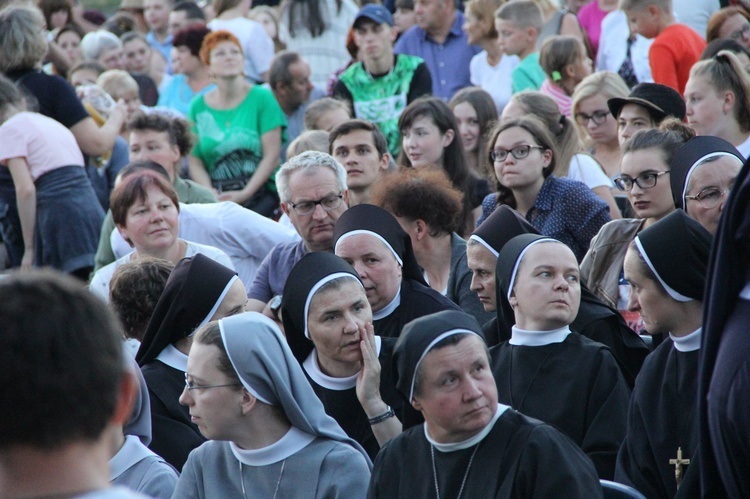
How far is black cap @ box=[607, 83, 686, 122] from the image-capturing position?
6.46 m

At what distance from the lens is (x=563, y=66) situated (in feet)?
27.0

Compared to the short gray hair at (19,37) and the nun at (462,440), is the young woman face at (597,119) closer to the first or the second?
the nun at (462,440)

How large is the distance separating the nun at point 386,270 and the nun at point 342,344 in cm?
42

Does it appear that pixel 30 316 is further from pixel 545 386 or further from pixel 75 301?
pixel 545 386

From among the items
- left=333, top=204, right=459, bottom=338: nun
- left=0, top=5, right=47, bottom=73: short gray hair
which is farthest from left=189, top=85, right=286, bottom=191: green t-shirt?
left=333, top=204, right=459, bottom=338: nun

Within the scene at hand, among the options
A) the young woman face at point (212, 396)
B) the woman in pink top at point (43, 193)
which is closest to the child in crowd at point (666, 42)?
the woman in pink top at point (43, 193)

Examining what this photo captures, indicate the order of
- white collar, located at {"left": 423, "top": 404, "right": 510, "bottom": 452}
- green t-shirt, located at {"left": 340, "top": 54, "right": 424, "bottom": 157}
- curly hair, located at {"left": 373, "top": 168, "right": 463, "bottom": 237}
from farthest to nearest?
green t-shirt, located at {"left": 340, "top": 54, "right": 424, "bottom": 157}
curly hair, located at {"left": 373, "top": 168, "right": 463, "bottom": 237}
white collar, located at {"left": 423, "top": 404, "right": 510, "bottom": 452}

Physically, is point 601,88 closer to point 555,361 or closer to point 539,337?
point 539,337

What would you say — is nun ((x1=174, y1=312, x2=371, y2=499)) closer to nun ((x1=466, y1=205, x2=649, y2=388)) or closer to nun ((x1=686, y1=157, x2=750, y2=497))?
nun ((x1=466, y1=205, x2=649, y2=388))

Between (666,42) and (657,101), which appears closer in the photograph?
(657,101)

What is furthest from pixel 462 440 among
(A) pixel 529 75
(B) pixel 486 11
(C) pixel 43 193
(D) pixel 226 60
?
(B) pixel 486 11

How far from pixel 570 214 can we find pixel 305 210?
149cm

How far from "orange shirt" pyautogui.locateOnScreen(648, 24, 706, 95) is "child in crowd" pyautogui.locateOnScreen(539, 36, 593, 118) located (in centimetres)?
54

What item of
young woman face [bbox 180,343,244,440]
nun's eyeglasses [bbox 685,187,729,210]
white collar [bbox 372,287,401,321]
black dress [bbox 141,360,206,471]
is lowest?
black dress [bbox 141,360,206,471]
